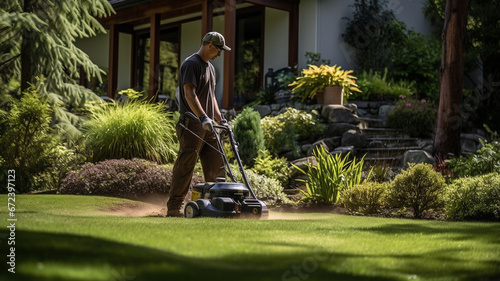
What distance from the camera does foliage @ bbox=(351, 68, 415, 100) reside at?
17.0 m

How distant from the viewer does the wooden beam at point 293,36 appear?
1903 centimetres

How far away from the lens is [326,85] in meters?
15.5

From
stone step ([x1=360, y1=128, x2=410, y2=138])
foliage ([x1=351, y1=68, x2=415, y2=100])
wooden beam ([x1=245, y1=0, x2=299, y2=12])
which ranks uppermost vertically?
wooden beam ([x1=245, y1=0, x2=299, y2=12])

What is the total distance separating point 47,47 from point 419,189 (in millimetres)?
8235

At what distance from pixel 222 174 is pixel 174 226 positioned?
2.20 m

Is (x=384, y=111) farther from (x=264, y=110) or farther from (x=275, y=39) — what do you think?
(x=275, y=39)

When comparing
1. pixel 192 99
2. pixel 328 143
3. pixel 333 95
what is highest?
pixel 333 95

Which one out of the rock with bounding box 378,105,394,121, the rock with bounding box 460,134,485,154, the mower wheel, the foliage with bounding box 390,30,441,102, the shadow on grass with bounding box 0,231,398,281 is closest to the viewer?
the shadow on grass with bounding box 0,231,398,281

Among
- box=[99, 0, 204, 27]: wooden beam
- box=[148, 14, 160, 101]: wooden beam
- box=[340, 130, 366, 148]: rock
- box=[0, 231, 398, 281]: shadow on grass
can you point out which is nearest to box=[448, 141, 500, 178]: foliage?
box=[340, 130, 366, 148]: rock

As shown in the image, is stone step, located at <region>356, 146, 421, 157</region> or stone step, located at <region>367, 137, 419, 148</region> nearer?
stone step, located at <region>356, 146, 421, 157</region>

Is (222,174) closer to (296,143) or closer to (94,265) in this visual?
(94,265)

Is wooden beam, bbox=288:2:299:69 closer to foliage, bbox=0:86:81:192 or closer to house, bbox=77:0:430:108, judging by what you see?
house, bbox=77:0:430:108

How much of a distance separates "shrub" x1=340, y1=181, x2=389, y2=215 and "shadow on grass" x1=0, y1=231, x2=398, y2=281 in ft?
15.9

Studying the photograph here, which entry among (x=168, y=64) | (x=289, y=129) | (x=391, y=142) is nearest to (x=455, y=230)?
(x=289, y=129)
